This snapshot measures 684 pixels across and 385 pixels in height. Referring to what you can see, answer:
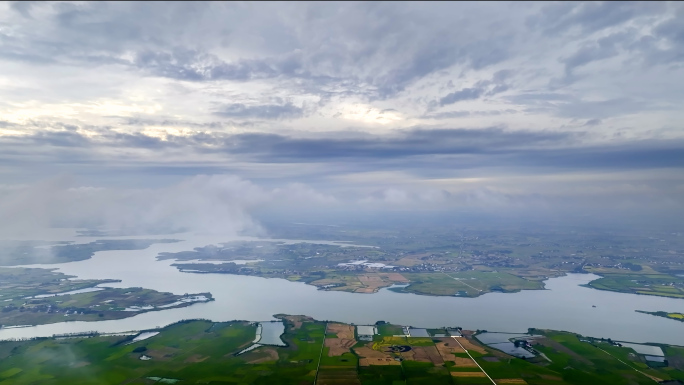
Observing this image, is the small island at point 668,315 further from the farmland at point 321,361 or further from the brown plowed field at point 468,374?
the brown plowed field at point 468,374

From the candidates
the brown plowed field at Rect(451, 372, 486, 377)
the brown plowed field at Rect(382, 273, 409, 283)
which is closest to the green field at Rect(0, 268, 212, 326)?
the brown plowed field at Rect(382, 273, 409, 283)

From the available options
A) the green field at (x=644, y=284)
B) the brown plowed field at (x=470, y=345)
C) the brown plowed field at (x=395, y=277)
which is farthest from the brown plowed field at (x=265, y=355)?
the green field at (x=644, y=284)

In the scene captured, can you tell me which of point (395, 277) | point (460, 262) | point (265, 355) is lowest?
point (395, 277)

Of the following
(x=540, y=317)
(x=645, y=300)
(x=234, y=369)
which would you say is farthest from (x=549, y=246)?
(x=234, y=369)

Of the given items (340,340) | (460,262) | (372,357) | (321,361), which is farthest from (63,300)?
(460,262)

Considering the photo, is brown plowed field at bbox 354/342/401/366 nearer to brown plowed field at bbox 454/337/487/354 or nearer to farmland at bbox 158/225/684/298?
brown plowed field at bbox 454/337/487/354

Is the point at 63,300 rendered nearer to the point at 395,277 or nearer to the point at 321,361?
the point at 321,361

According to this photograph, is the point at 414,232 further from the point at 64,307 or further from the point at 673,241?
the point at 64,307

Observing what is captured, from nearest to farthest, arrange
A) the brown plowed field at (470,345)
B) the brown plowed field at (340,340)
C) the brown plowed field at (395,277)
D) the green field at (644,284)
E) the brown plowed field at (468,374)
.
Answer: the brown plowed field at (468,374) < the brown plowed field at (340,340) < the brown plowed field at (470,345) < the green field at (644,284) < the brown plowed field at (395,277)
